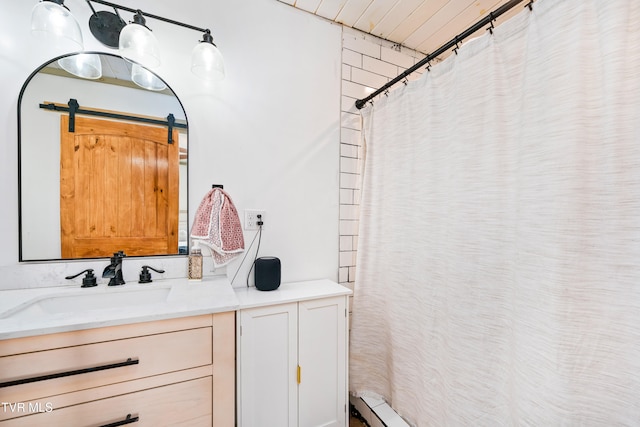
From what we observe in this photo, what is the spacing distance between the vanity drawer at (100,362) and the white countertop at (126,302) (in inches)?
3.1

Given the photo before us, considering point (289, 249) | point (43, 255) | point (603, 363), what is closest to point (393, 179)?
point (289, 249)

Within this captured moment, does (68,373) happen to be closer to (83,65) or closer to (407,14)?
(83,65)

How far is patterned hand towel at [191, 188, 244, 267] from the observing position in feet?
4.36

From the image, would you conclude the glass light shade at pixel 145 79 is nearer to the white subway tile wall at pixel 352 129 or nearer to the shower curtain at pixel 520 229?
the white subway tile wall at pixel 352 129

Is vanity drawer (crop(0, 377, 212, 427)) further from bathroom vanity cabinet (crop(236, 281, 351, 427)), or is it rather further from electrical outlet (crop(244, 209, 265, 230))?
electrical outlet (crop(244, 209, 265, 230))

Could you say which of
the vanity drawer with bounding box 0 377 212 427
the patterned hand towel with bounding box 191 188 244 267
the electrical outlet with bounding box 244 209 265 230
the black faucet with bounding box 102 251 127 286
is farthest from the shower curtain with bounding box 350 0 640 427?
the black faucet with bounding box 102 251 127 286

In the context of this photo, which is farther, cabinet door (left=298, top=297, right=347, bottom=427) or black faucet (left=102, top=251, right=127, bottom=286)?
cabinet door (left=298, top=297, right=347, bottom=427)

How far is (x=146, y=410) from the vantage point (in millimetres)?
886

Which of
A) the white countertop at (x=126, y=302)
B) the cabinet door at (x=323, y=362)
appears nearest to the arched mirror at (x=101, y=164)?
the white countertop at (x=126, y=302)

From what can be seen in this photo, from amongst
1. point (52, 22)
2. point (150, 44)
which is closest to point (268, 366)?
point (150, 44)

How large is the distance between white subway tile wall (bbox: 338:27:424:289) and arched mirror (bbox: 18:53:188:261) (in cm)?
Answer: 100

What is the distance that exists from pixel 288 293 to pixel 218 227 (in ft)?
1.68

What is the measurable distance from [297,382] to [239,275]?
635mm

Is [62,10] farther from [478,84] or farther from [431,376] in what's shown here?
[431,376]
